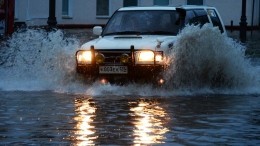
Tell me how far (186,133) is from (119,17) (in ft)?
23.3

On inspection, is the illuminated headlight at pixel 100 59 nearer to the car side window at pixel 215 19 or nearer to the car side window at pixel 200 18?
the car side window at pixel 200 18

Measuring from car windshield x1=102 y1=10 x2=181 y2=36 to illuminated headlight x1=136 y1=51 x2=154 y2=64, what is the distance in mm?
1330

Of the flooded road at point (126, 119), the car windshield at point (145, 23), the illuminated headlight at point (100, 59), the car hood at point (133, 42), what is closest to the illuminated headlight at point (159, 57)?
the car hood at point (133, 42)

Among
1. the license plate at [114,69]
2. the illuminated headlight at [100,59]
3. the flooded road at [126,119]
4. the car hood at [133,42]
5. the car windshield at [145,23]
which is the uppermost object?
the car windshield at [145,23]

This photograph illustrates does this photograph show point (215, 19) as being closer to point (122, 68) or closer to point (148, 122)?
point (122, 68)

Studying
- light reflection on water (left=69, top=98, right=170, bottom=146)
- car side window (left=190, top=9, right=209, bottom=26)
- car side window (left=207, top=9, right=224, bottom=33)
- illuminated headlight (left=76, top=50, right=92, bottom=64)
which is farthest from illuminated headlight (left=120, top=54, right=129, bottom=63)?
car side window (left=207, top=9, right=224, bottom=33)

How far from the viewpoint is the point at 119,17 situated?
17.1 m

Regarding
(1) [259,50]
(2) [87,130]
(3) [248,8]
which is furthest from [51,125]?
(3) [248,8]

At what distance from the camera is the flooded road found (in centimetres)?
977

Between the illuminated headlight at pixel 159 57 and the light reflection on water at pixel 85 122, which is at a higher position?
the illuminated headlight at pixel 159 57

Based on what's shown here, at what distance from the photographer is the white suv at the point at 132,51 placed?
48.9 feet

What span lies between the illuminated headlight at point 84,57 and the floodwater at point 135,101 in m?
0.39

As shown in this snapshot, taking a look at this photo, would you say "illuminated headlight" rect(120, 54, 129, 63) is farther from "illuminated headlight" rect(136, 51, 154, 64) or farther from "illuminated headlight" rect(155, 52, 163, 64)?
"illuminated headlight" rect(155, 52, 163, 64)

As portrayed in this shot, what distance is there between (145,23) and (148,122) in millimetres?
5509
